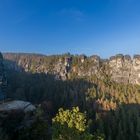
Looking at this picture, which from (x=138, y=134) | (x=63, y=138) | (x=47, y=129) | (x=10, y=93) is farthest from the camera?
(x=10, y=93)

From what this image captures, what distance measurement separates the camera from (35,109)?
28.5 meters

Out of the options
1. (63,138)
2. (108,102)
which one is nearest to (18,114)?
(63,138)

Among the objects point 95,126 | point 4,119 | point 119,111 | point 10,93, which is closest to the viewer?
point 4,119

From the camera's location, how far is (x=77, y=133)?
Result: 165 feet

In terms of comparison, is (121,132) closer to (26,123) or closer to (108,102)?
(108,102)

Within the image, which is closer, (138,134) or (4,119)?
(4,119)

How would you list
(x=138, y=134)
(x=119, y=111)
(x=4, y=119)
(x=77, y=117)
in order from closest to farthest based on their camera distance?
(x=4, y=119) < (x=77, y=117) < (x=138, y=134) < (x=119, y=111)

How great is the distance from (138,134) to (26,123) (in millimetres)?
100220

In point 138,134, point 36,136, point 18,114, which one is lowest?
point 138,134

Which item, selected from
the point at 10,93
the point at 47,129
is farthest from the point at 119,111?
the point at 47,129

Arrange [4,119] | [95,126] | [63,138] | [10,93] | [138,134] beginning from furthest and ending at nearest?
1. [10,93]
2. [95,126]
3. [138,134]
4. [63,138]
5. [4,119]

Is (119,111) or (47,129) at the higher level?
(47,129)

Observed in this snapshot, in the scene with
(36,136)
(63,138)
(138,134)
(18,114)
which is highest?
(18,114)

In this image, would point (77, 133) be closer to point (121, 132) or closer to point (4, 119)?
point (4, 119)
